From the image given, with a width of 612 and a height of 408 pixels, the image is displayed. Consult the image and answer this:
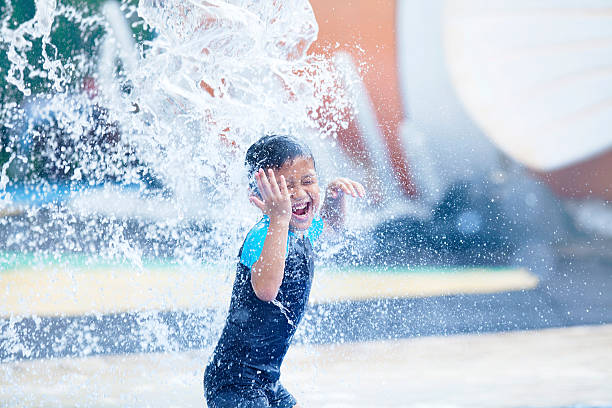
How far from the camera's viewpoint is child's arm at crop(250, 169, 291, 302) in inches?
73.1

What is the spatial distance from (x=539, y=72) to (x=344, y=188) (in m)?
7.37

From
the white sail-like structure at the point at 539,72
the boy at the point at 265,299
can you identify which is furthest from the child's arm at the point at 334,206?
the white sail-like structure at the point at 539,72

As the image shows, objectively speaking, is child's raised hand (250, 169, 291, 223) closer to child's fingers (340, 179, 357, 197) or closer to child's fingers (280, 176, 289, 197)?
child's fingers (280, 176, 289, 197)

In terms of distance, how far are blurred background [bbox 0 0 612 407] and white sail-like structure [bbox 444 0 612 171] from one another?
1.1 inches

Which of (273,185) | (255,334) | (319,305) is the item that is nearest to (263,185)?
(273,185)

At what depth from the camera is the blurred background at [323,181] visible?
10.2ft

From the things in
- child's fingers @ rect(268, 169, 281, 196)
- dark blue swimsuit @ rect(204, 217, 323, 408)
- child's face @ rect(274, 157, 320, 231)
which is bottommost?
dark blue swimsuit @ rect(204, 217, 323, 408)

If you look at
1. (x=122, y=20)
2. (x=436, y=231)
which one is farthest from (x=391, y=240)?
(x=122, y=20)

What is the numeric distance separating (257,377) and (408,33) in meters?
6.83

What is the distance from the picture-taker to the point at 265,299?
6.29 feet

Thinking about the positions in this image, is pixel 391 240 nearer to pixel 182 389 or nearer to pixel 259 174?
pixel 182 389

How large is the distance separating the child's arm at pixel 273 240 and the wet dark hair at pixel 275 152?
0.13 m

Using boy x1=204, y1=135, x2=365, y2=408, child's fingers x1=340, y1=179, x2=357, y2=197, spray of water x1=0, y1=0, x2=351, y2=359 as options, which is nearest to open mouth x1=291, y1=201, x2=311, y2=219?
boy x1=204, y1=135, x2=365, y2=408

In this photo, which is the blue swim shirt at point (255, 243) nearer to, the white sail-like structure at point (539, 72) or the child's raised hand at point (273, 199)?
the child's raised hand at point (273, 199)
